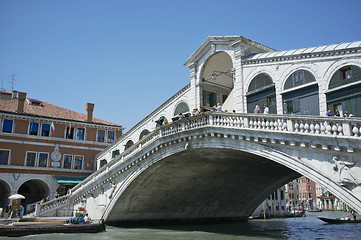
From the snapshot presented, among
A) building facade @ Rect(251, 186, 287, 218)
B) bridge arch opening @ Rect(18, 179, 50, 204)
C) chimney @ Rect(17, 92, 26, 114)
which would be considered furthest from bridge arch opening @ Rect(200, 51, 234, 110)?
building facade @ Rect(251, 186, 287, 218)

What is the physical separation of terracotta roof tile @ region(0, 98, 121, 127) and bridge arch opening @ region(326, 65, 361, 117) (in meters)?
24.2

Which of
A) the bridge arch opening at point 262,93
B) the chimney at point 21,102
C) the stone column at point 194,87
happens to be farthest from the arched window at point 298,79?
the chimney at point 21,102

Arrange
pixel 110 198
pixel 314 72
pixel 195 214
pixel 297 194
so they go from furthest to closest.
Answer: pixel 297 194, pixel 195 214, pixel 110 198, pixel 314 72

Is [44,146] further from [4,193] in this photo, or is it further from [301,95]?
[301,95]

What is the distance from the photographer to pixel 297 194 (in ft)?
293

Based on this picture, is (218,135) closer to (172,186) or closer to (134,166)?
(134,166)

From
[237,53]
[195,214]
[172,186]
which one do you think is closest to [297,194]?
[195,214]

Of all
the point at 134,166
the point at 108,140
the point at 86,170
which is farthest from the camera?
the point at 108,140

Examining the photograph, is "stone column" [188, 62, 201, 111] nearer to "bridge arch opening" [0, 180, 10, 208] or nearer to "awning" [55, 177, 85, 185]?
"awning" [55, 177, 85, 185]

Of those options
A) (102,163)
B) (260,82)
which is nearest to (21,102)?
(102,163)

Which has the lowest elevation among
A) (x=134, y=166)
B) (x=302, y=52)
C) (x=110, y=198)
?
(x=110, y=198)

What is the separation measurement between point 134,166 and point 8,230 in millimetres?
8021

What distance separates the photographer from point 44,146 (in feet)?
99.7

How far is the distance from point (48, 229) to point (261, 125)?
1324 centimetres
